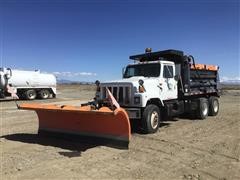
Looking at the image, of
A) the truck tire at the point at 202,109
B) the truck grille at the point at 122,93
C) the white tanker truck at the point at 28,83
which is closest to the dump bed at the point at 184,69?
the truck tire at the point at 202,109

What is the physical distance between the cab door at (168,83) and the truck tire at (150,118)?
1028 mm

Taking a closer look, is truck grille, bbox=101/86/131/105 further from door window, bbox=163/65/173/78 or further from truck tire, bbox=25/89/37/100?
truck tire, bbox=25/89/37/100

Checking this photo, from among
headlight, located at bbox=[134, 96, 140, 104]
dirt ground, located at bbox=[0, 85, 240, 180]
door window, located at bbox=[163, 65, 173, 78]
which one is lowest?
dirt ground, located at bbox=[0, 85, 240, 180]

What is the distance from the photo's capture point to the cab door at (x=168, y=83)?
36.1 feet

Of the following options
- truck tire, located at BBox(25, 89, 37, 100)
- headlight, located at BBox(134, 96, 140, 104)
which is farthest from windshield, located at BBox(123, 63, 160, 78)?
truck tire, located at BBox(25, 89, 37, 100)

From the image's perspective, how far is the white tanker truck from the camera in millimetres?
28375

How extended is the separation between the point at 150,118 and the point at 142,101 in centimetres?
59

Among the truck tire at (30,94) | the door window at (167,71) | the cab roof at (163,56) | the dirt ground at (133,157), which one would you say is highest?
the cab roof at (163,56)

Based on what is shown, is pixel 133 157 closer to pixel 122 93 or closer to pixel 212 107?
pixel 122 93

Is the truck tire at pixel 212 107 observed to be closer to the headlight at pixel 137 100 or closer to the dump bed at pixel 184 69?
the dump bed at pixel 184 69

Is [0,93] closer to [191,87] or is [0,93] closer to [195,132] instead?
[191,87]

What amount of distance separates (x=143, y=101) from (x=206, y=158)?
10.6 ft

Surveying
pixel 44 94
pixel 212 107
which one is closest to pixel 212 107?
pixel 212 107

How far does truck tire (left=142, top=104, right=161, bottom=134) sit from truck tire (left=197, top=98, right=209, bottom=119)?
3.90 m
